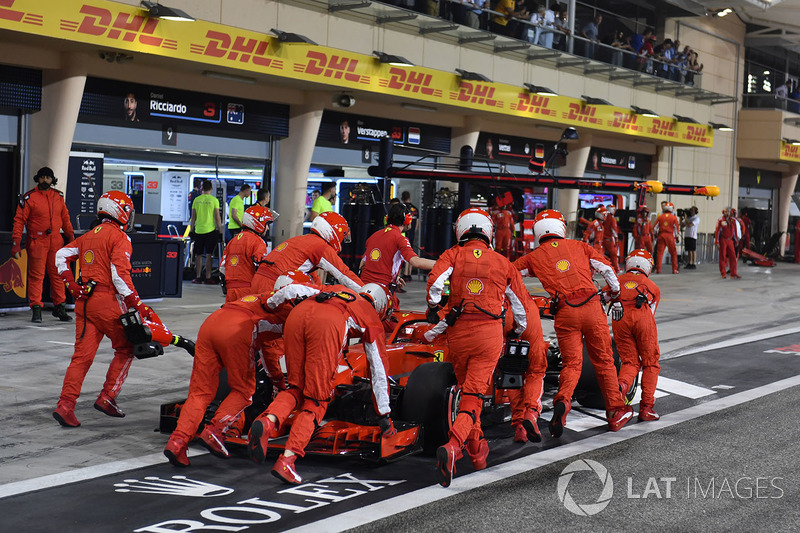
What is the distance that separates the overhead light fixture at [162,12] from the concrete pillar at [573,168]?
15.5 metres

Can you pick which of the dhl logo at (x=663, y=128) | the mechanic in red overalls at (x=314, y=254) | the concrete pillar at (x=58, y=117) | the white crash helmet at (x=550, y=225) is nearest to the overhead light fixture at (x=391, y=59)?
the concrete pillar at (x=58, y=117)

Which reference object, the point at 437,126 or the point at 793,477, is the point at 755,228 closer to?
the point at 437,126

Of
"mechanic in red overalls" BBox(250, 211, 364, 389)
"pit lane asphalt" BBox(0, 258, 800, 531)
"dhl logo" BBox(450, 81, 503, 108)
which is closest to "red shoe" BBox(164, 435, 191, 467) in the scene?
"pit lane asphalt" BBox(0, 258, 800, 531)

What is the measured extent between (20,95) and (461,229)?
417 inches

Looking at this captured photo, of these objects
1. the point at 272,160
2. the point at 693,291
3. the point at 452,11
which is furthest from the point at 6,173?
the point at 693,291

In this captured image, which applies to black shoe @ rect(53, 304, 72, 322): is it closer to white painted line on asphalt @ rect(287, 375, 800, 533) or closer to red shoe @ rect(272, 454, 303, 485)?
red shoe @ rect(272, 454, 303, 485)

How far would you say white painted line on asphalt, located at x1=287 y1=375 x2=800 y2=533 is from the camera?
18.6 ft

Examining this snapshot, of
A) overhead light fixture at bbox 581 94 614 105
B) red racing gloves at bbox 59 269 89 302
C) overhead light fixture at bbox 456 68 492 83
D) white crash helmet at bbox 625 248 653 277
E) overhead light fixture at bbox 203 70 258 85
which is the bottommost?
red racing gloves at bbox 59 269 89 302

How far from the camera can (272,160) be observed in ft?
65.7

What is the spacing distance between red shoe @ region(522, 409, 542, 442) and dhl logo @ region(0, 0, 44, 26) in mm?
9847

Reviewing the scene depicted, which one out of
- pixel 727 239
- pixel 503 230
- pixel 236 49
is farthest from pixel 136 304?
pixel 727 239

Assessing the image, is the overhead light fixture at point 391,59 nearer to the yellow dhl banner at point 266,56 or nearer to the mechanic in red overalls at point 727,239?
the yellow dhl banner at point 266,56

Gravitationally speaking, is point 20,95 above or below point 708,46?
below

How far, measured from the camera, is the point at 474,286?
274 inches
